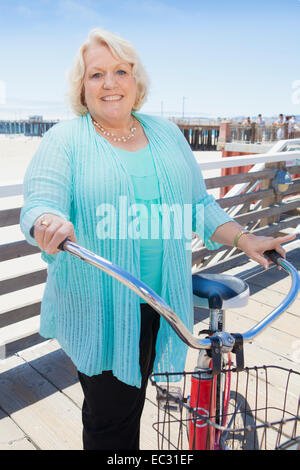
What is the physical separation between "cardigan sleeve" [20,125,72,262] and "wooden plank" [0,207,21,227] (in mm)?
1145

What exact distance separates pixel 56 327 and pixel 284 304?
78 centimetres

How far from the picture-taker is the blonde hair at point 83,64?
1382mm

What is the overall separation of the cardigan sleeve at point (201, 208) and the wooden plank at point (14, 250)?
120 centimetres

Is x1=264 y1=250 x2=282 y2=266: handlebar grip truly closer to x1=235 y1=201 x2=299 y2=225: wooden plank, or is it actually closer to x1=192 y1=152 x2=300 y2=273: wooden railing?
x1=192 y1=152 x2=300 y2=273: wooden railing

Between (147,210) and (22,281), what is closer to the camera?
(147,210)

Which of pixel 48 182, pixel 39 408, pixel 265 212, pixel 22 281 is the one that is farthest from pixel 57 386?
pixel 265 212

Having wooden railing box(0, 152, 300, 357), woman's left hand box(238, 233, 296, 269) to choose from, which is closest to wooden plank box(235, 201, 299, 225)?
wooden railing box(0, 152, 300, 357)

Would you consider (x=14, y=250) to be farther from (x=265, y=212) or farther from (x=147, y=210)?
(x=265, y=212)

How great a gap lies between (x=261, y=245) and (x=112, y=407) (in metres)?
0.73

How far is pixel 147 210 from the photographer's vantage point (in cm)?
135

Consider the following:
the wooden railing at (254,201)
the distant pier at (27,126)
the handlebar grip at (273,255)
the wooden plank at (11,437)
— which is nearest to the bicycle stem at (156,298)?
the handlebar grip at (273,255)

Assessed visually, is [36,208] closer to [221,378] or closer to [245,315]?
[221,378]

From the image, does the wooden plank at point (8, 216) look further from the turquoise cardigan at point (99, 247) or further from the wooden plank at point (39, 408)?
the turquoise cardigan at point (99, 247)

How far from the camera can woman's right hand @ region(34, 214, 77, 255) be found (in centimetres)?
104
